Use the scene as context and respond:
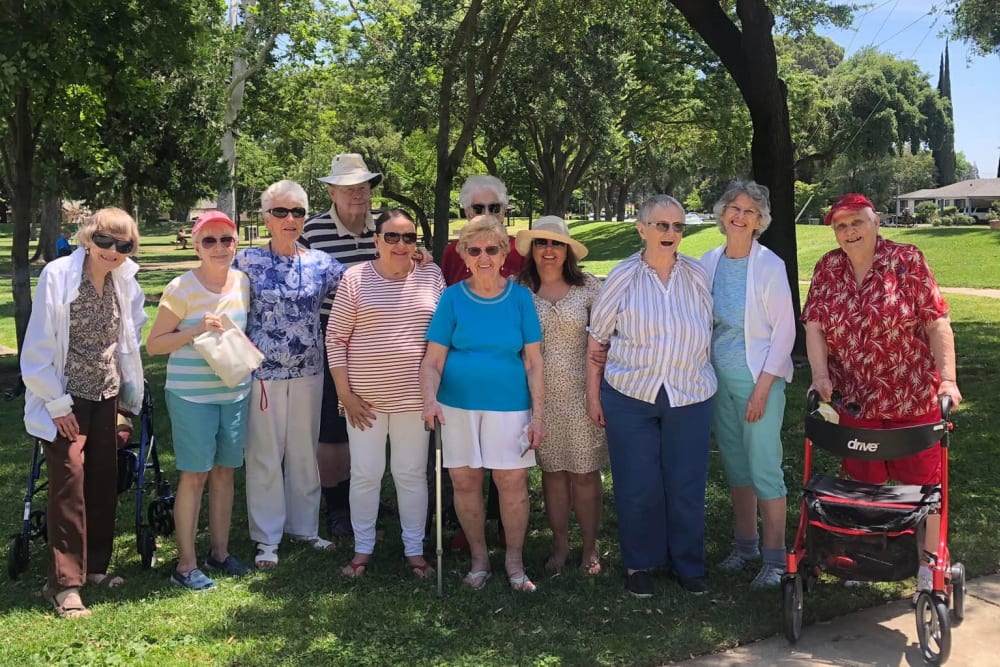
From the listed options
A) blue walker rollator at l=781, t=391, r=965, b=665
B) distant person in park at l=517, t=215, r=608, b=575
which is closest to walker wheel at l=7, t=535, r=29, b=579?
distant person in park at l=517, t=215, r=608, b=575

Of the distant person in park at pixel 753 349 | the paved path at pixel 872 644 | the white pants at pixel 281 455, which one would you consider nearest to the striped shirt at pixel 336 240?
the white pants at pixel 281 455

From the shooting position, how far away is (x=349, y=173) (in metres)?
5.30

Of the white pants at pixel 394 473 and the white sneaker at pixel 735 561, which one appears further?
the white sneaker at pixel 735 561

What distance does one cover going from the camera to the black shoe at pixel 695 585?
446 cm

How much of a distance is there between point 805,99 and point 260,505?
81.4 ft

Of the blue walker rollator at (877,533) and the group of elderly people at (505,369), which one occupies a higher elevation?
the group of elderly people at (505,369)

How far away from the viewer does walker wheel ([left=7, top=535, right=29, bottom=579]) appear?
4664mm

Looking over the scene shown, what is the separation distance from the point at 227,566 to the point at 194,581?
0.89 ft

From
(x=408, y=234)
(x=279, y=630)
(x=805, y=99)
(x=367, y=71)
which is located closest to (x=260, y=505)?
(x=279, y=630)

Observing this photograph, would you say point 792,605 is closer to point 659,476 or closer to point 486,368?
point 659,476

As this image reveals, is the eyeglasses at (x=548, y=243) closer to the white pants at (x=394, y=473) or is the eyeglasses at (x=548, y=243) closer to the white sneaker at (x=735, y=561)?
the white pants at (x=394, y=473)

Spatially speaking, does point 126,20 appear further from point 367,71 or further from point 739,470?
point 367,71

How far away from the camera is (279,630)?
4.13 m

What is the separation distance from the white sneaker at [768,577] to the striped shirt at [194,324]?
9.00ft
